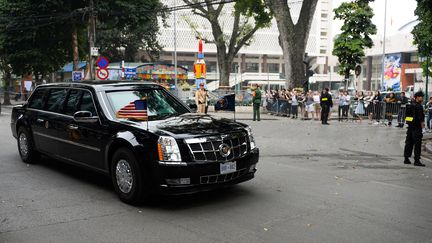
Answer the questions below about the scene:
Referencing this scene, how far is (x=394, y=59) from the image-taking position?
57344 mm

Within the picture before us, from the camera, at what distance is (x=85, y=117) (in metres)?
6.90

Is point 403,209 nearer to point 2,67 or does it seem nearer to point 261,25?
point 261,25

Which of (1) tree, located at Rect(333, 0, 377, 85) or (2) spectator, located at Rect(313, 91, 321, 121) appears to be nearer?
(2) spectator, located at Rect(313, 91, 321, 121)

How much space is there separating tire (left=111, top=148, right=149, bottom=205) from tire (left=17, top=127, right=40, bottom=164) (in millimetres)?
3283

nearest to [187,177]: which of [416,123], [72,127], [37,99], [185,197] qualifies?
[185,197]

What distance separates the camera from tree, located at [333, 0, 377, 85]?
31.0m

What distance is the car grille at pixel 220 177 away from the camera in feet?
19.4

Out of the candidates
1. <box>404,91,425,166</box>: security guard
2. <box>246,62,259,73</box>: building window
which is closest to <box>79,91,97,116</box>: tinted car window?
<box>404,91,425,166</box>: security guard

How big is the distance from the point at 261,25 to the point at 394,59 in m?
25.9

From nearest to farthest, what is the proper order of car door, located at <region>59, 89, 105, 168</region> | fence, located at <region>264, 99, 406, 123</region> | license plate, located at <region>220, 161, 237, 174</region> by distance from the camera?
license plate, located at <region>220, 161, 237, 174</region>, car door, located at <region>59, 89, 105, 168</region>, fence, located at <region>264, 99, 406, 123</region>

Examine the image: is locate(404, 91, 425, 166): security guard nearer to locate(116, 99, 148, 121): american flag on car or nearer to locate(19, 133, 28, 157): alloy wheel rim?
locate(116, 99, 148, 121): american flag on car

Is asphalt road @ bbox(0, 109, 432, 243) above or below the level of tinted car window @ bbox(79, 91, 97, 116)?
below

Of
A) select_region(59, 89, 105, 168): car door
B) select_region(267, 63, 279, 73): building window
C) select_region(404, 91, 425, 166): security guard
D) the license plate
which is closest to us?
the license plate

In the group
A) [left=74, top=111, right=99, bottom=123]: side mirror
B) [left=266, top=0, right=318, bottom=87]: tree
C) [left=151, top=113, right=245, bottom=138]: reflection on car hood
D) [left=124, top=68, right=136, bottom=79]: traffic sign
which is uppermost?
[left=266, top=0, right=318, bottom=87]: tree
